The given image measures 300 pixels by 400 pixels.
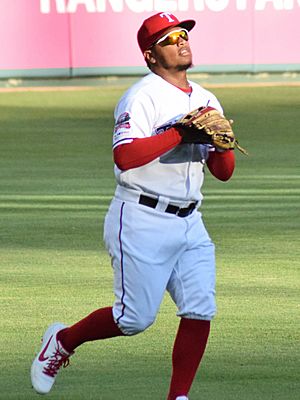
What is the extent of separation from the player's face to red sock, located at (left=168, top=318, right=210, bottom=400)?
1148 millimetres

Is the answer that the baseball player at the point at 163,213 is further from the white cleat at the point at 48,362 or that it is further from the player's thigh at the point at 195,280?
the white cleat at the point at 48,362

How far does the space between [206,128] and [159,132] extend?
0.90 feet

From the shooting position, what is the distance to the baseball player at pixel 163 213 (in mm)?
6441

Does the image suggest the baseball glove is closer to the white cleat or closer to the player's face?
the player's face

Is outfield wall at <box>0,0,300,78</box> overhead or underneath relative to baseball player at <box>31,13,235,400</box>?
underneath

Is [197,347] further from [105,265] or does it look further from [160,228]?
[105,265]

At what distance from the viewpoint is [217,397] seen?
667 cm

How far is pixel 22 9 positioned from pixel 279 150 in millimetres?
9679

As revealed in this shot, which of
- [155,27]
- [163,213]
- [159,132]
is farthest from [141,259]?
[155,27]

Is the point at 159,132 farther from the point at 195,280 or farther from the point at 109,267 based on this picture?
the point at 109,267

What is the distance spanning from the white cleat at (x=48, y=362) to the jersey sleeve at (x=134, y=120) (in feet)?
3.55

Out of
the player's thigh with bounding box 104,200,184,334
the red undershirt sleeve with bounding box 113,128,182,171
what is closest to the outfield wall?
the player's thigh with bounding box 104,200,184,334

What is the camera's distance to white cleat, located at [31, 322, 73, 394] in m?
6.76

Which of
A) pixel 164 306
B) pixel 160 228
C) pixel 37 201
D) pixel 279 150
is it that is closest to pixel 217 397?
pixel 160 228
